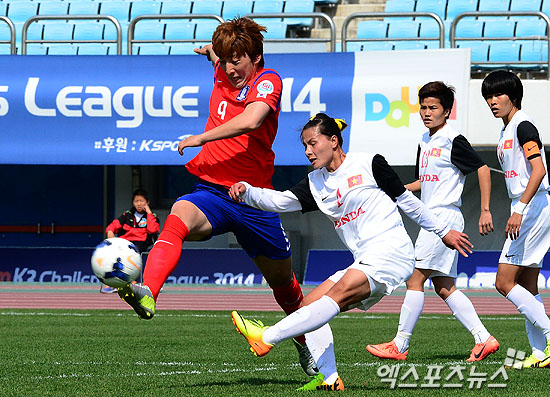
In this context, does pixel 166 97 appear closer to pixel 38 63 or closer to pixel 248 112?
pixel 38 63

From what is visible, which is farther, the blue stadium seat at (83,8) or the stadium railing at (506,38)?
the blue stadium seat at (83,8)

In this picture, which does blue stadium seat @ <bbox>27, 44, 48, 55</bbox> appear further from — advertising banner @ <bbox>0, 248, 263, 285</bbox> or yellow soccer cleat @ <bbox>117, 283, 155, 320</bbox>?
yellow soccer cleat @ <bbox>117, 283, 155, 320</bbox>

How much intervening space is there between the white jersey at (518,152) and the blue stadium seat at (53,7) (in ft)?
45.2

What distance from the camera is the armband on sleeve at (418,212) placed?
5625 millimetres

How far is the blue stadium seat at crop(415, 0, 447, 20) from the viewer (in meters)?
18.1

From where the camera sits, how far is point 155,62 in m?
15.9

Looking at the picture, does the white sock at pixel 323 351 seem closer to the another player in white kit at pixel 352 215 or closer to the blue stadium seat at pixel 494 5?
the another player in white kit at pixel 352 215

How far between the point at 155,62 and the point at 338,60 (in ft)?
9.71

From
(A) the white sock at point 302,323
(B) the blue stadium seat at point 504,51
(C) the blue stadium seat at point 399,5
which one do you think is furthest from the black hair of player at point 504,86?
(C) the blue stadium seat at point 399,5

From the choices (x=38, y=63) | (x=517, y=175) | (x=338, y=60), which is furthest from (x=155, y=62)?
(x=517, y=175)

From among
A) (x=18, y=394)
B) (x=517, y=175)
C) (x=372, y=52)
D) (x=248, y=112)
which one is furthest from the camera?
(x=372, y=52)

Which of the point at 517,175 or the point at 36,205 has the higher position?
the point at 517,175

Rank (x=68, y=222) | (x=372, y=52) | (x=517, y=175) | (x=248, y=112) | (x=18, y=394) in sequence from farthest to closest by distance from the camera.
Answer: (x=68, y=222), (x=372, y=52), (x=517, y=175), (x=248, y=112), (x=18, y=394)

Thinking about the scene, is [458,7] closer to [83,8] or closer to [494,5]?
[494,5]
